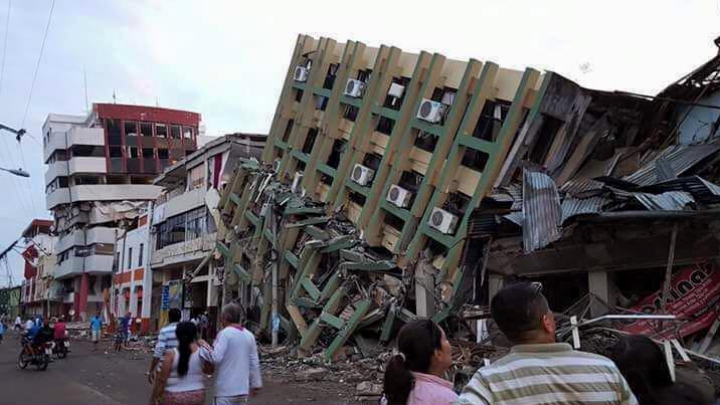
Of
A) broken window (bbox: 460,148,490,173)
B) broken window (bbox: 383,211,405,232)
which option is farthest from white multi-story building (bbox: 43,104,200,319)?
broken window (bbox: 460,148,490,173)

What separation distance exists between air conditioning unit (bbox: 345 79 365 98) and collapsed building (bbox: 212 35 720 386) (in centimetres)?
4

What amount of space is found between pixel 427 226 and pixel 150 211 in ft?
82.4

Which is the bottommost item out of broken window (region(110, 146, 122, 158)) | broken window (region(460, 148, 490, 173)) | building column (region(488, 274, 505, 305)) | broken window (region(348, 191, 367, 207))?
building column (region(488, 274, 505, 305))

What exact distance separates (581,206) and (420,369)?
777cm

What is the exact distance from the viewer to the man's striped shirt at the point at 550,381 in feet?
7.15

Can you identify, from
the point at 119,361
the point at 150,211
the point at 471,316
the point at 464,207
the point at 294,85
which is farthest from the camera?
the point at 150,211

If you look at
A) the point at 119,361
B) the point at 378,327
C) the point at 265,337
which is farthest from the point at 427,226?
the point at 119,361

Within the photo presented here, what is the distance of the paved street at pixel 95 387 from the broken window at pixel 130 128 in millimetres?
36504

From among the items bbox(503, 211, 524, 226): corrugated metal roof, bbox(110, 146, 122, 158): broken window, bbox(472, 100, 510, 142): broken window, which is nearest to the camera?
bbox(503, 211, 524, 226): corrugated metal roof

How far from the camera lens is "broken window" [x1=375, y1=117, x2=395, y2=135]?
54.4ft

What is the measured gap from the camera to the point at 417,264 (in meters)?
14.5

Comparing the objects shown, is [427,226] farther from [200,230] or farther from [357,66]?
[200,230]

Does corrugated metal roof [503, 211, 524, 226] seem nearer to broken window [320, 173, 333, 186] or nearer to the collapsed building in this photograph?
the collapsed building

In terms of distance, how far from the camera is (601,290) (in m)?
10.6
